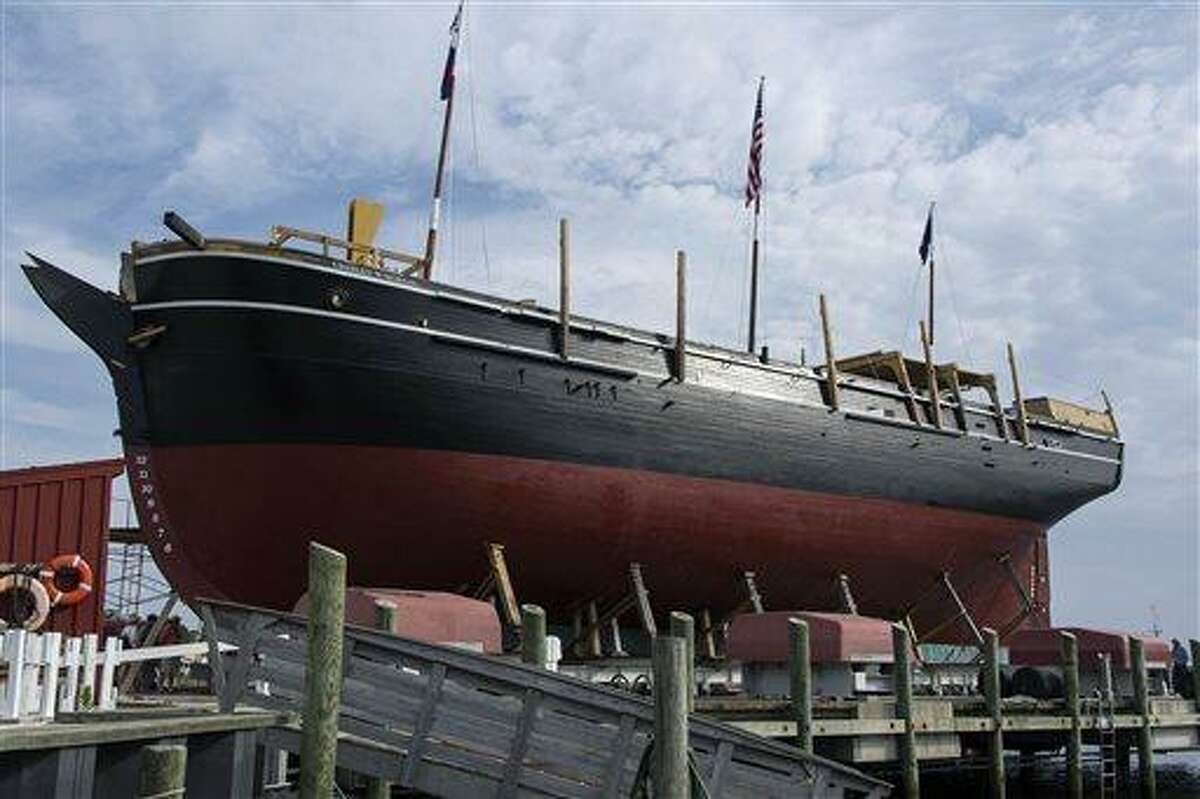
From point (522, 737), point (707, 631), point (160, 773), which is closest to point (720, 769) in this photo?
point (522, 737)

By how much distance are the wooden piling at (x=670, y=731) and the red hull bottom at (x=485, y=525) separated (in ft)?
35.8

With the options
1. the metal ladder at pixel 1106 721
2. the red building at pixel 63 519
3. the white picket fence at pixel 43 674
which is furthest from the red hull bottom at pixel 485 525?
the white picket fence at pixel 43 674

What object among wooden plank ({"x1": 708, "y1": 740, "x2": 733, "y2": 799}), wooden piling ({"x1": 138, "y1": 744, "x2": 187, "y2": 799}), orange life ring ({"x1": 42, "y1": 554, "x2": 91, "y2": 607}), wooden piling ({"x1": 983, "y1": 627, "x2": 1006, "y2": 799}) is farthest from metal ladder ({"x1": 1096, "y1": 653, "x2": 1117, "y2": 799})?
wooden piling ({"x1": 138, "y1": 744, "x2": 187, "y2": 799})

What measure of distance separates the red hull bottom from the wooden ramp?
9081mm

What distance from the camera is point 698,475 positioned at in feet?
72.5

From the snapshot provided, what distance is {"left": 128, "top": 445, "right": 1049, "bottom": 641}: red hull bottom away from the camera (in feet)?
60.5

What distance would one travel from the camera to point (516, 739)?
30.3ft

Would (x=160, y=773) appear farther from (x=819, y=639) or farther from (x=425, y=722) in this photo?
(x=819, y=639)

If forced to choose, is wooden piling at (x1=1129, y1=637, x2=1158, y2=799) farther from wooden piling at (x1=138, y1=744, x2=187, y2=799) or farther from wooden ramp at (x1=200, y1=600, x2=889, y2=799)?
wooden piling at (x1=138, y1=744, x2=187, y2=799)

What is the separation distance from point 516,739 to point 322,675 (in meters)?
1.75

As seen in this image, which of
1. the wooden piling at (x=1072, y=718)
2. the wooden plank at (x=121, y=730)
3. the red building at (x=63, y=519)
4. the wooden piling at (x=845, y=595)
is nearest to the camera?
the wooden plank at (x=121, y=730)

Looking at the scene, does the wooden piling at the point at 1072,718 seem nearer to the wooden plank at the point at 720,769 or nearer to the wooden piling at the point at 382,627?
the wooden plank at the point at 720,769

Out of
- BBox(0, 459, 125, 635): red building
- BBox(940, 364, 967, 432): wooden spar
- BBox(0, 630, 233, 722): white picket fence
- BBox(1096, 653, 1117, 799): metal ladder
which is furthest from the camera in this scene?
BBox(940, 364, 967, 432): wooden spar

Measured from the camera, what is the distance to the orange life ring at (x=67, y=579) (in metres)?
13.9
